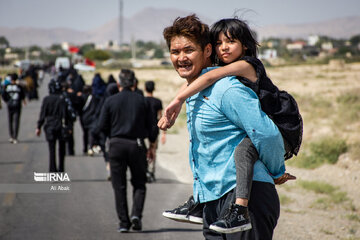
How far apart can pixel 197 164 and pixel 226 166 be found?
23 centimetres

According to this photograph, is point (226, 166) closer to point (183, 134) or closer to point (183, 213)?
point (183, 213)

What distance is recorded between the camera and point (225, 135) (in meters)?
3.25

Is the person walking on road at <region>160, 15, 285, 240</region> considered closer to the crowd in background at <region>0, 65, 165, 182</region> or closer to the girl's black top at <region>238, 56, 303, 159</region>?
the girl's black top at <region>238, 56, 303, 159</region>

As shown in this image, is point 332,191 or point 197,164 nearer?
point 197,164

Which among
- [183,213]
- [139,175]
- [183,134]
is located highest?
[183,213]

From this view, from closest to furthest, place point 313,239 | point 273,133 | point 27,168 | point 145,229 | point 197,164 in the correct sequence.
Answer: point 273,133, point 197,164, point 313,239, point 145,229, point 27,168

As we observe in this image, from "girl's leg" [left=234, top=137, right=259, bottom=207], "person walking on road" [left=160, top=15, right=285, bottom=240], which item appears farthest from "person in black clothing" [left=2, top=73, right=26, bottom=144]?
"girl's leg" [left=234, top=137, right=259, bottom=207]

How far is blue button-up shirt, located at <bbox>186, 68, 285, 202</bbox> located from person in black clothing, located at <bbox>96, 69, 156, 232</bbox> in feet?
13.8

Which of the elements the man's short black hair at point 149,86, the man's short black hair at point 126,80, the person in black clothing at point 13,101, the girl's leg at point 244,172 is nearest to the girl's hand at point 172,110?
the girl's leg at point 244,172

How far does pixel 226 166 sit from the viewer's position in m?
3.25

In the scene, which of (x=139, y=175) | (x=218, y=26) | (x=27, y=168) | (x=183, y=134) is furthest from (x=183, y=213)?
(x=183, y=134)

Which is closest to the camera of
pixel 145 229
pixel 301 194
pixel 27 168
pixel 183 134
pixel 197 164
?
pixel 197 164

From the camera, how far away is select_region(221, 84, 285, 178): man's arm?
10.2 feet

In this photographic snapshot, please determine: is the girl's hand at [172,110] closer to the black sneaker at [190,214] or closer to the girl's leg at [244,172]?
the girl's leg at [244,172]
